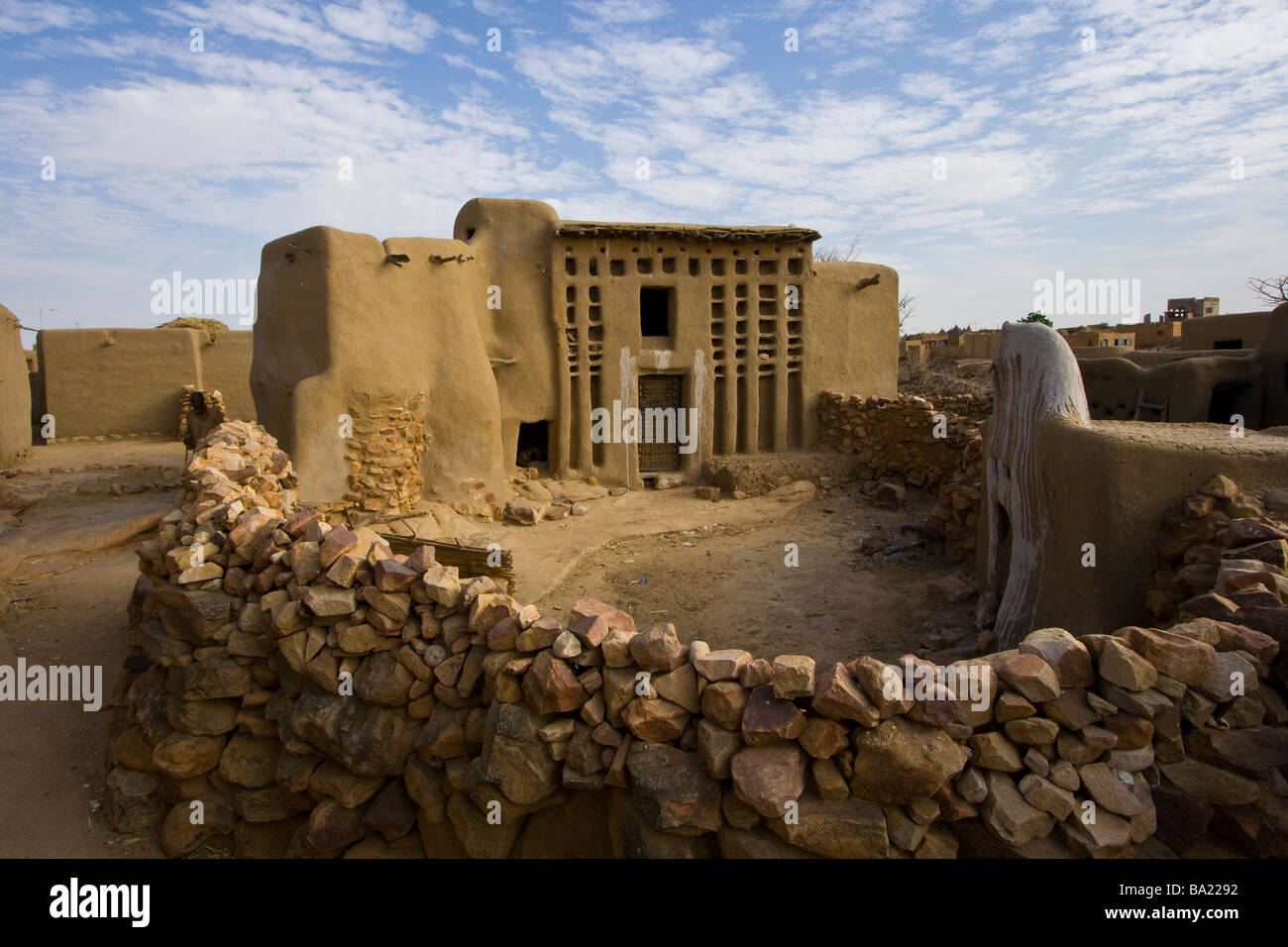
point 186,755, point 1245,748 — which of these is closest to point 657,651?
point 1245,748

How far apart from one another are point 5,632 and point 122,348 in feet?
39.1

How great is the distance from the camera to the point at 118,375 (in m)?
15.5

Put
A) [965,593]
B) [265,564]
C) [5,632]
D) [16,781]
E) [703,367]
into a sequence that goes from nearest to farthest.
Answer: [265,564] → [16,781] → [5,632] → [965,593] → [703,367]

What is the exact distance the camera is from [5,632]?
5.82 metres

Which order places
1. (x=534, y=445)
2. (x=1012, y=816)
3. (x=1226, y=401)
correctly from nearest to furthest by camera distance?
(x=1012, y=816) → (x=1226, y=401) → (x=534, y=445)

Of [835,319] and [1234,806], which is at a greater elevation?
[835,319]

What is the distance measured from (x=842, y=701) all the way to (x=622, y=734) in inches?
34.0

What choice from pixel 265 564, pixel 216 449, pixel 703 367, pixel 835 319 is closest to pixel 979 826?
pixel 265 564

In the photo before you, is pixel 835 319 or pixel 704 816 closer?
pixel 704 816

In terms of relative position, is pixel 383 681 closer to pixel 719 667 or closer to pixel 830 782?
pixel 719 667

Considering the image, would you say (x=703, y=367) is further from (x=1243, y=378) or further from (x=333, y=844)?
(x=333, y=844)

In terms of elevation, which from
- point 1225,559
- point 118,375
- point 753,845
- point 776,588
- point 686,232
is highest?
point 686,232

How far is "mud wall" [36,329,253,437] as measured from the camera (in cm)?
1506

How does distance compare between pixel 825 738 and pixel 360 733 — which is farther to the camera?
pixel 360 733
